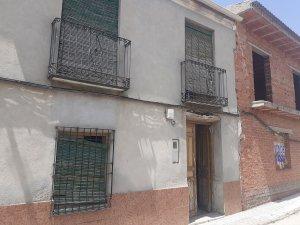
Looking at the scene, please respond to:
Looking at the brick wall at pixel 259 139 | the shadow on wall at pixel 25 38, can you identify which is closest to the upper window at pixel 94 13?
the shadow on wall at pixel 25 38

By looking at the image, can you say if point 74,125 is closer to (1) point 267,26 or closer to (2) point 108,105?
(2) point 108,105

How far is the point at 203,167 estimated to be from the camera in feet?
26.7

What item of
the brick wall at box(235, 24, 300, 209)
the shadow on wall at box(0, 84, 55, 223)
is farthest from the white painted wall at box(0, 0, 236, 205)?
the brick wall at box(235, 24, 300, 209)

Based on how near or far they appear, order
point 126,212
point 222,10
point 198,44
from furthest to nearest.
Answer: point 222,10 → point 198,44 → point 126,212

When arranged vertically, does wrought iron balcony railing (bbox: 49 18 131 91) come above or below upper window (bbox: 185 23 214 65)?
below

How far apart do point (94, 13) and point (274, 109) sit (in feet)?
21.7

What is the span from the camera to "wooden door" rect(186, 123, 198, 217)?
7453 millimetres

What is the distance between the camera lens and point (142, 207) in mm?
5871

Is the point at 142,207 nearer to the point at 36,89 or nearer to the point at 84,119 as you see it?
the point at 84,119

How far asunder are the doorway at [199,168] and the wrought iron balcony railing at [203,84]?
814mm

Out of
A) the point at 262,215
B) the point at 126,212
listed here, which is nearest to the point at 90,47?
the point at 126,212

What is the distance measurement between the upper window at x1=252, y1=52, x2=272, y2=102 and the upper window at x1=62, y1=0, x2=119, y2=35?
20.7 ft

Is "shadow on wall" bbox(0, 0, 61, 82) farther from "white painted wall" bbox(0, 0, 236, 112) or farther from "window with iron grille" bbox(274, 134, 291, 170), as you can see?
"window with iron grille" bbox(274, 134, 291, 170)

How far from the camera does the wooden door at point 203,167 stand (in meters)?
7.93
